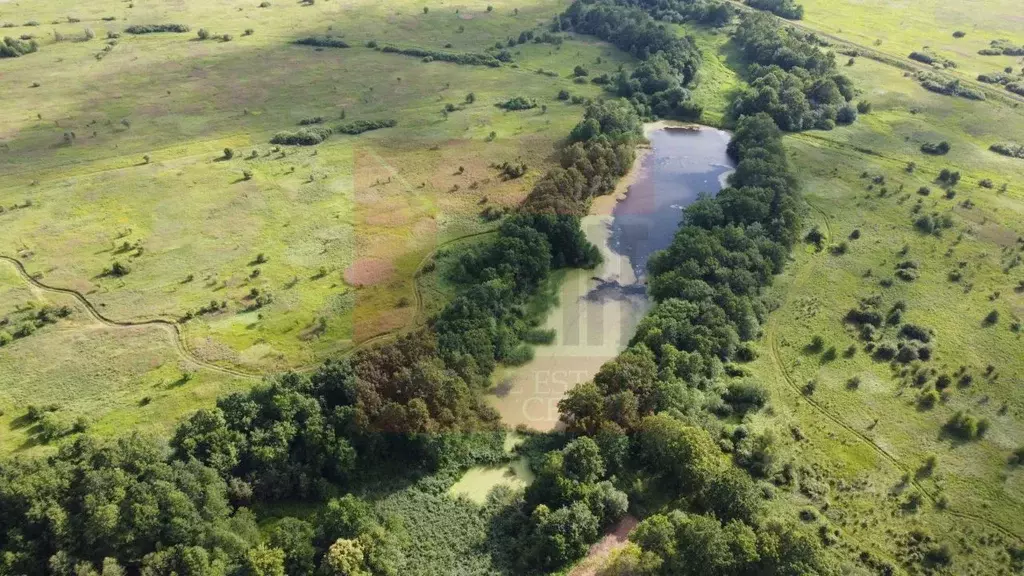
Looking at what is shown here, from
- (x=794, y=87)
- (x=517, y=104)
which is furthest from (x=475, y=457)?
(x=794, y=87)

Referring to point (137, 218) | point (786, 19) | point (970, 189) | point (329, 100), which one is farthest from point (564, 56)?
point (137, 218)

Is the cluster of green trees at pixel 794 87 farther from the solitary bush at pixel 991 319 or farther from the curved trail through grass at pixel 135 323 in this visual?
the curved trail through grass at pixel 135 323

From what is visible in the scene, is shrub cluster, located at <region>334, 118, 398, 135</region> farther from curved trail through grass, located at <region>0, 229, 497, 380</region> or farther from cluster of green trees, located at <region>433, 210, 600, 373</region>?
cluster of green trees, located at <region>433, 210, 600, 373</region>

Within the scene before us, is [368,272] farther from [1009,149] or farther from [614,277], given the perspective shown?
[1009,149]

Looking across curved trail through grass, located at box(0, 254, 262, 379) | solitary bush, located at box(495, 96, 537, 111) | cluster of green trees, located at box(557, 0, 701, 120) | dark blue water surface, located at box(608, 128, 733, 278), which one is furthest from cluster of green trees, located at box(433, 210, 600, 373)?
cluster of green trees, located at box(557, 0, 701, 120)

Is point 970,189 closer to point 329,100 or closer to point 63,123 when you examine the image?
point 329,100

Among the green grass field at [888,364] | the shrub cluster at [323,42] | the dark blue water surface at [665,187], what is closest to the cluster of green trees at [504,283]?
the dark blue water surface at [665,187]
